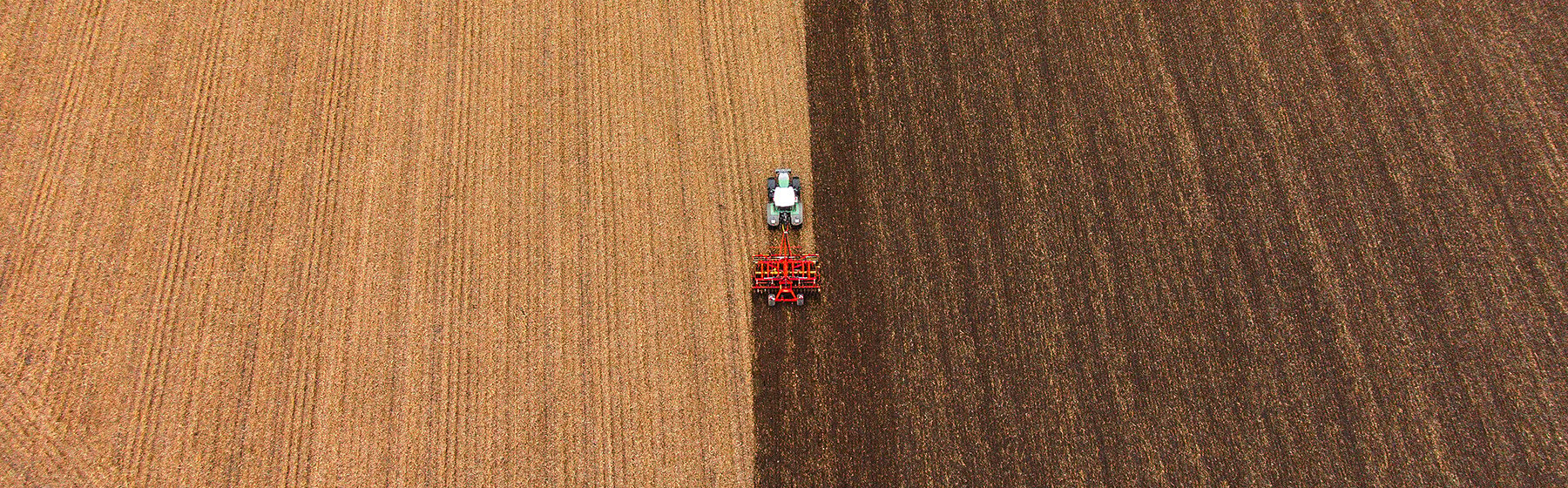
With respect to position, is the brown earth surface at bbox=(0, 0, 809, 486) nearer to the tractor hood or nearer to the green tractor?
the green tractor

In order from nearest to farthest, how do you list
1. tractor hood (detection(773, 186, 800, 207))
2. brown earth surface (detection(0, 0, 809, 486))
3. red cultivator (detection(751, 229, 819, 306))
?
1. brown earth surface (detection(0, 0, 809, 486))
2. red cultivator (detection(751, 229, 819, 306))
3. tractor hood (detection(773, 186, 800, 207))

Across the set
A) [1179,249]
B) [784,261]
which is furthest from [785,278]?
[1179,249]

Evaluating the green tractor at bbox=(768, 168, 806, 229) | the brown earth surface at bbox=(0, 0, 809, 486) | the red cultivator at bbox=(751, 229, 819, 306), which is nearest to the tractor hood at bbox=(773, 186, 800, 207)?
the green tractor at bbox=(768, 168, 806, 229)

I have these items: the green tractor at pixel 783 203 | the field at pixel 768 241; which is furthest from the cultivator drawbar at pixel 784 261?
the field at pixel 768 241

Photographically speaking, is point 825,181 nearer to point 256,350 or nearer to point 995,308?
point 995,308

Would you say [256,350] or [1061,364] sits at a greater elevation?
[256,350]

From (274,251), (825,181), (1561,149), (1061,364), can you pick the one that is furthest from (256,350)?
(1561,149)

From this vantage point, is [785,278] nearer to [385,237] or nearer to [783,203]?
[783,203]
